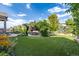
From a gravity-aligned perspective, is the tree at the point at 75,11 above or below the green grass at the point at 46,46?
above

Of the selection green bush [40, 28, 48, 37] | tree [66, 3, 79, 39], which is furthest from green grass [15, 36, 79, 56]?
tree [66, 3, 79, 39]

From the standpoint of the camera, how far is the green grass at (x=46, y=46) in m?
2.39

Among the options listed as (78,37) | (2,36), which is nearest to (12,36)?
(2,36)

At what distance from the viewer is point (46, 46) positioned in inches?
94.7

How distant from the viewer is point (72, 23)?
242cm

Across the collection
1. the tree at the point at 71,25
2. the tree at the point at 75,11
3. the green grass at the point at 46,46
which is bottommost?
the green grass at the point at 46,46

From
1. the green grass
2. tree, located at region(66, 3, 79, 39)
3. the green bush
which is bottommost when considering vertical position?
the green grass

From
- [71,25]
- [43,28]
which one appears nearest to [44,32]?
[43,28]

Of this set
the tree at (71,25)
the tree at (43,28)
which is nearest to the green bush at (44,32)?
the tree at (43,28)

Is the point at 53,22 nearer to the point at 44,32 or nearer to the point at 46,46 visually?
the point at 44,32

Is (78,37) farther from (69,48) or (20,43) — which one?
(20,43)

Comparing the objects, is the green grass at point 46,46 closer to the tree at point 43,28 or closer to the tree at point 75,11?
the tree at point 43,28

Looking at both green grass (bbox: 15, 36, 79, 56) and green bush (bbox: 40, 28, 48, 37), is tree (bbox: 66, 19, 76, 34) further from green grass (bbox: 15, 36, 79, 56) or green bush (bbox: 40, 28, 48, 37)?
green bush (bbox: 40, 28, 48, 37)

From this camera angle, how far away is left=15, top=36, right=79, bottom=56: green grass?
2.39 metres
